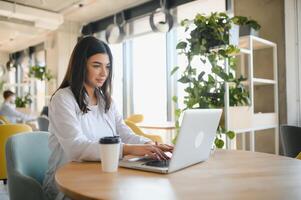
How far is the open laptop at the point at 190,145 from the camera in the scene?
3.38 ft

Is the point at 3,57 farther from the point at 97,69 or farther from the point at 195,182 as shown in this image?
the point at 195,182

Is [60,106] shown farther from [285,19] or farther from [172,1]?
[172,1]

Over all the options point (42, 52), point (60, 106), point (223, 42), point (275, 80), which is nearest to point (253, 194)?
point (60, 106)

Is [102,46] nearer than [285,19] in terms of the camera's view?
Yes

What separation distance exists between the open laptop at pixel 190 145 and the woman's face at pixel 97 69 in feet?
1.67

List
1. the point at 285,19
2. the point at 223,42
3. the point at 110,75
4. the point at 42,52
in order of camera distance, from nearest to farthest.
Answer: the point at 110,75
the point at 223,42
the point at 285,19
the point at 42,52

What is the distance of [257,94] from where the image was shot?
343 centimetres

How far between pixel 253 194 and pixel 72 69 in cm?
107

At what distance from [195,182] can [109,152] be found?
1.11ft

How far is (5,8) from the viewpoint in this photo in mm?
5020

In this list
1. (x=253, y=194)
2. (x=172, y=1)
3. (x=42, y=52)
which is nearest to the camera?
(x=253, y=194)

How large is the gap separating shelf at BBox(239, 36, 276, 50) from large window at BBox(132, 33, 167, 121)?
237cm

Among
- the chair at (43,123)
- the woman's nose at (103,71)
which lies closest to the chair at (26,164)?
the woman's nose at (103,71)

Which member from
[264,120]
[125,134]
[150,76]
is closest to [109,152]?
[125,134]
